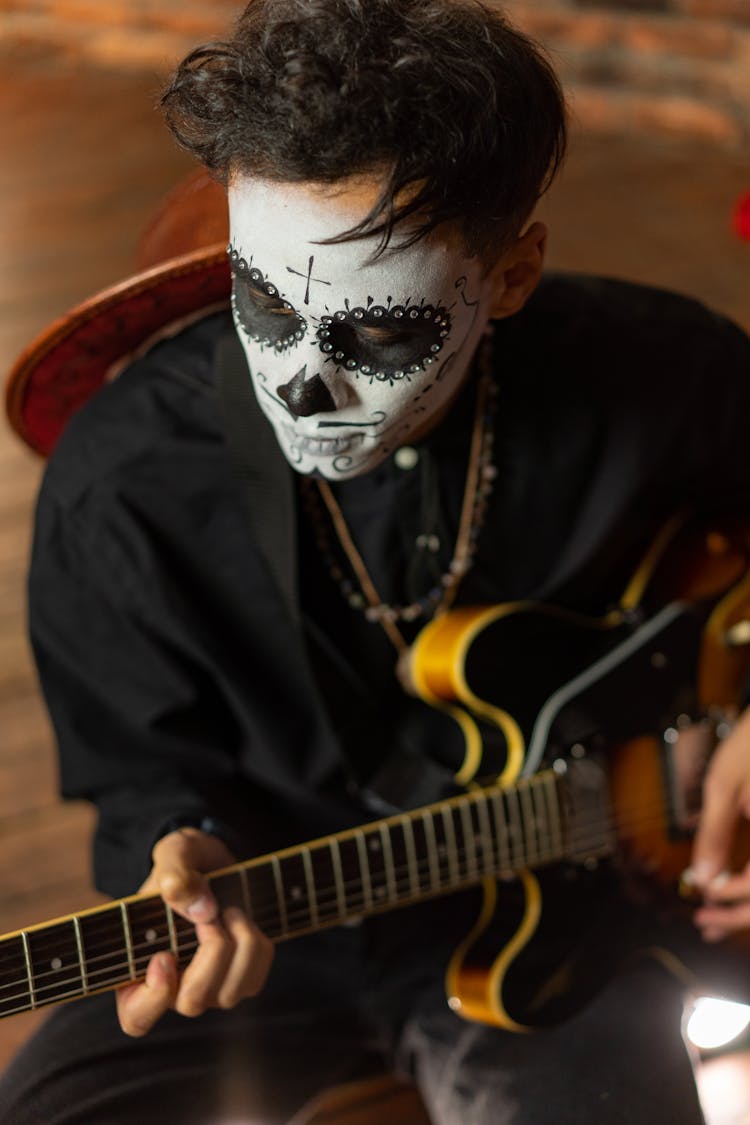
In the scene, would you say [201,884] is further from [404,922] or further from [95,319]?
[95,319]

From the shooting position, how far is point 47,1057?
41.9 inches

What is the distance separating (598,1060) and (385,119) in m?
0.82

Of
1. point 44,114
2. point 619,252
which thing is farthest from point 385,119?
point 44,114

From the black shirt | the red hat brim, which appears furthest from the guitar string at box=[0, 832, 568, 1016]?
the red hat brim

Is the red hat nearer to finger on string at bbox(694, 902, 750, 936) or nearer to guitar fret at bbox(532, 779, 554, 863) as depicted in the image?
guitar fret at bbox(532, 779, 554, 863)

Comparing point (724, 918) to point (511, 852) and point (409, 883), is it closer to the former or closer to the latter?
point (511, 852)

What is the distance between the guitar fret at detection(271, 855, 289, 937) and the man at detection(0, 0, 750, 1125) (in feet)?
0.14

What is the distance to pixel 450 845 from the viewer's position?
1.10 m

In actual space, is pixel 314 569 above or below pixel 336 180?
below

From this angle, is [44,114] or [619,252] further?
[44,114]

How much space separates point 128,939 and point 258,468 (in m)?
0.39

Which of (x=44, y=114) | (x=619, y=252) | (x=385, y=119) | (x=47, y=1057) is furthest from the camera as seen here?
(x=44, y=114)

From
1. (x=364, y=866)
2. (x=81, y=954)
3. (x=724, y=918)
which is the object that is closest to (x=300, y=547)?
(x=364, y=866)

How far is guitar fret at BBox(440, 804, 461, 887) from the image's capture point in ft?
3.58
